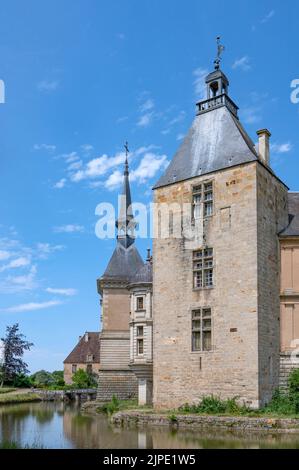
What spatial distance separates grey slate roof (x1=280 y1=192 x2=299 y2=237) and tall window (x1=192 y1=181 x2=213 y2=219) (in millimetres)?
3398

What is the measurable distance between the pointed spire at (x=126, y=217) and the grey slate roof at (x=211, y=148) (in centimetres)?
1292

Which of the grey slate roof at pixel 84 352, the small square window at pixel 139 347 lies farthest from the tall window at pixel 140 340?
the grey slate roof at pixel 84 352

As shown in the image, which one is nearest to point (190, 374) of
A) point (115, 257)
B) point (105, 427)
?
point (105, 427)

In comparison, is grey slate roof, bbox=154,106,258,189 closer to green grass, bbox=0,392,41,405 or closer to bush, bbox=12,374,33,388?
green grass, bbox=0,392,41,405

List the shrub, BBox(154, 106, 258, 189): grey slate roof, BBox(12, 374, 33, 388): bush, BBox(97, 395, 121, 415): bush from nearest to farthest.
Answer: the shrub
BBox(154, 106, 258, 189): grey slate roof
BBox(97, 395, 121, 415): bush
BBox(12, 374, 33, 388): bush

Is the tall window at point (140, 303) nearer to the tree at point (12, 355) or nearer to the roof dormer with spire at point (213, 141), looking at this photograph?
the roof dormer with spire at point (213, 141)

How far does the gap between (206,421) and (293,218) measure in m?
10.3

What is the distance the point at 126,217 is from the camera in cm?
3969

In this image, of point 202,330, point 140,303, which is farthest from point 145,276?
point 202,330

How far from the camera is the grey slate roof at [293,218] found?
2411 cm

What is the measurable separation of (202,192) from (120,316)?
44.8ft

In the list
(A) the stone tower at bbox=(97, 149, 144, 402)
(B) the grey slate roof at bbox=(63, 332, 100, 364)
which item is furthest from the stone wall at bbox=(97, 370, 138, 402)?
(B) the grey slate roof at bbox=(63, 332, 100, 364)

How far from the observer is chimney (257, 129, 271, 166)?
2474 cm

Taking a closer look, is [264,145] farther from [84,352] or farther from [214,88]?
[84,352]
